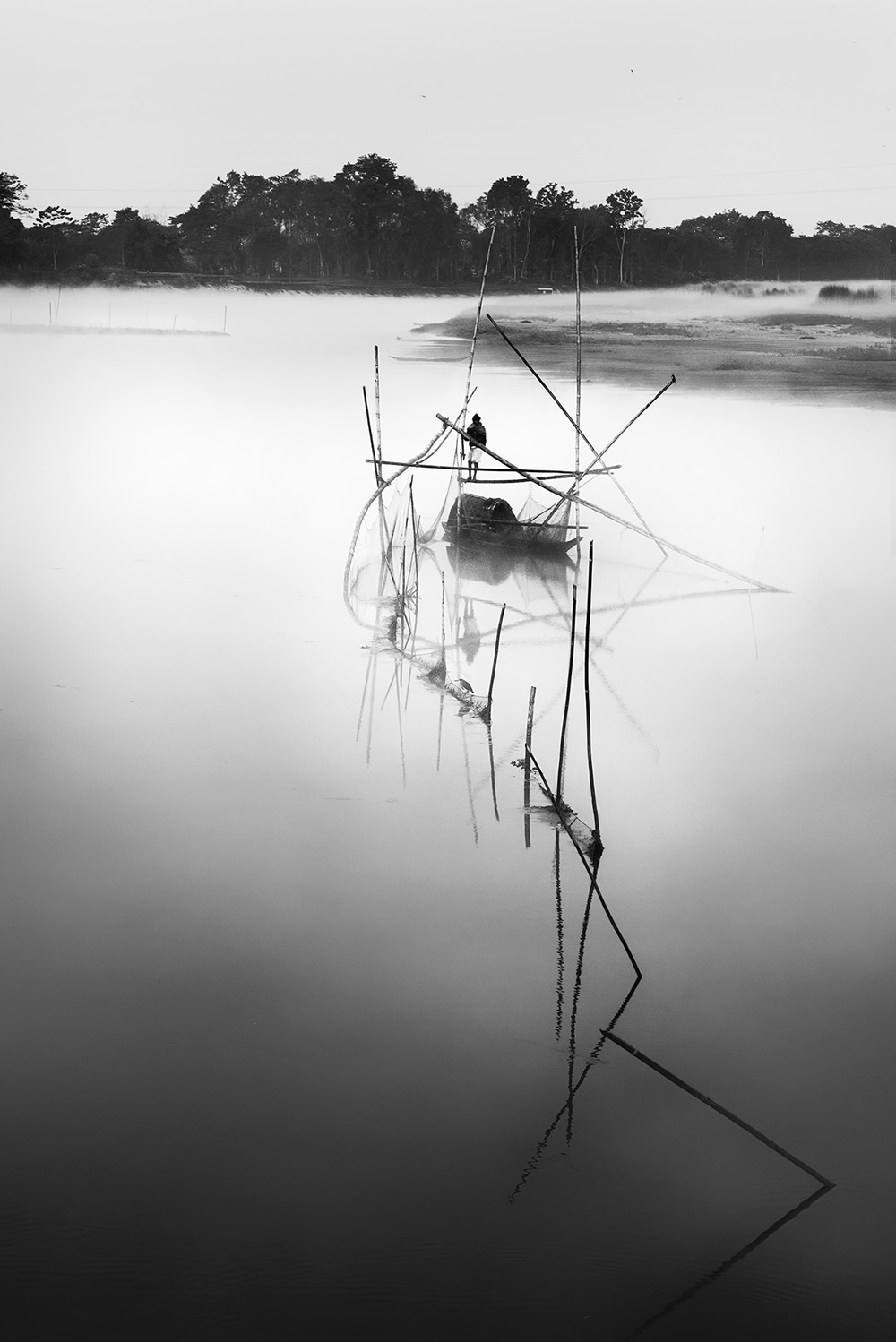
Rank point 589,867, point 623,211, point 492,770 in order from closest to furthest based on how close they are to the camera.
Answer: point 589,867 → point 492,770 → point 623,211

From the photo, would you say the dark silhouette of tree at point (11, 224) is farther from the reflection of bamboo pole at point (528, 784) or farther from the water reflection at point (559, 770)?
the reflection of bamboo pole at point (528, 784)

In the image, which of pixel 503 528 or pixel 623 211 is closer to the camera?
pixel 503 528

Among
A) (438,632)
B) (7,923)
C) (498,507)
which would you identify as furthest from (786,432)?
(7,923)

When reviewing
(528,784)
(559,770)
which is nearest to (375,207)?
(528,784)

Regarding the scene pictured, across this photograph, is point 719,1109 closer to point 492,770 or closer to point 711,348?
point 492,770

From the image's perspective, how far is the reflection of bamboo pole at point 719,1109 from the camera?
2184 mm

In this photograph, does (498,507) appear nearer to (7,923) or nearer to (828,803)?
(828,803)

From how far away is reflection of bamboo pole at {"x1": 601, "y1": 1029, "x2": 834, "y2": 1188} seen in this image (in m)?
2.18

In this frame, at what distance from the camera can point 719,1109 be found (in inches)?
91.7

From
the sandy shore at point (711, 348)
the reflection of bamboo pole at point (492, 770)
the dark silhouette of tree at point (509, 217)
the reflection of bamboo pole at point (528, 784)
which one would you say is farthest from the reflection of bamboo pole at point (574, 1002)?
the sandy shore at point (711, 348)

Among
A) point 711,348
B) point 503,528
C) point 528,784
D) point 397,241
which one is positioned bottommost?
point 528,784

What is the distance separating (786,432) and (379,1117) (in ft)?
34.4

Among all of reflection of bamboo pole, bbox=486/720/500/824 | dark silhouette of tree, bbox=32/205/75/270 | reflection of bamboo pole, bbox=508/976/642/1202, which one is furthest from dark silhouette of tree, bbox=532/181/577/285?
reflection of bamboo pole, bbox=508/976/642/1202

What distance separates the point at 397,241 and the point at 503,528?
8493 mm
